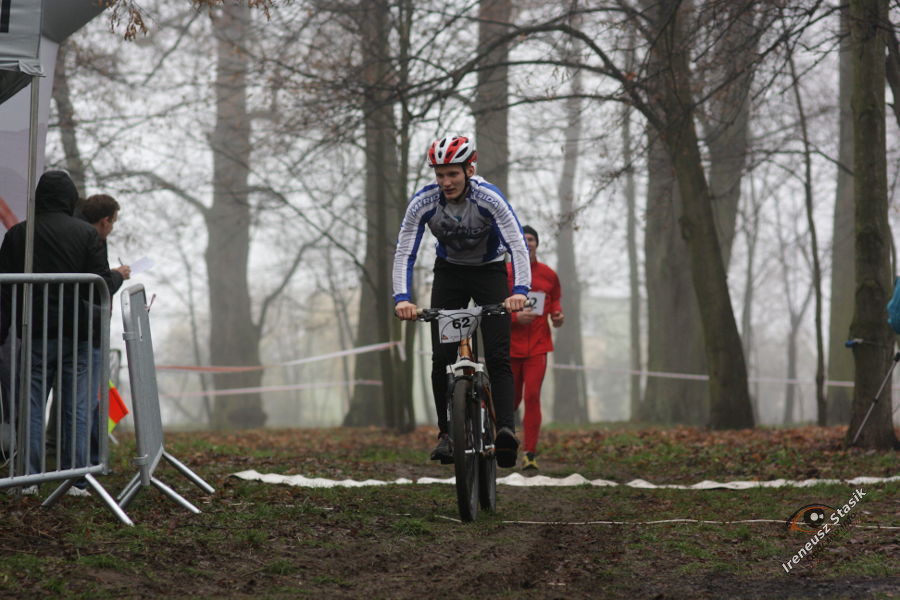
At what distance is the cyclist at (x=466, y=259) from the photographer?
640 centimetres

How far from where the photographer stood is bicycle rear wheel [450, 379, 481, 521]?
5.98m

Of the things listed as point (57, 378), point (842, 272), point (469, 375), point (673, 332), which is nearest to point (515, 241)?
point (469, 375)

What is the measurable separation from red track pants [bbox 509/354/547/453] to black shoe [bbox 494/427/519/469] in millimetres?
2497

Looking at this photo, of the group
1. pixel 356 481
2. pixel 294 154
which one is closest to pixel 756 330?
pixel 294 154

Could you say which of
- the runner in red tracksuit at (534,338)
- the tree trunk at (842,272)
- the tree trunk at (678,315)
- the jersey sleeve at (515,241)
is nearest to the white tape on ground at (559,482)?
the runner in red tracksuit at (534,338)

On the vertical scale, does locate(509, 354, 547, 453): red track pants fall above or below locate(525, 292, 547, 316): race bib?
below

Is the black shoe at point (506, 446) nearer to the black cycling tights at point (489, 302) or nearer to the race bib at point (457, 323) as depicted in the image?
the black cycling tights at point (489, 302)

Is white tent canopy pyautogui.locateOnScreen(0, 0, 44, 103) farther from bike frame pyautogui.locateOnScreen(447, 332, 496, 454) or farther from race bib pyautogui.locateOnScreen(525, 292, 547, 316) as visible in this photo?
race bib pyautogui.locateOnScreen(525, 292, 547, 316)

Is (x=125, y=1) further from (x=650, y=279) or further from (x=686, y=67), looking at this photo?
(x=650, y=279)

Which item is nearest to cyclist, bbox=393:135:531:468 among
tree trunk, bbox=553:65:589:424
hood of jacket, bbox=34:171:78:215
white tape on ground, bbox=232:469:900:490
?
white tape on ground, bbox=232:469:900:490

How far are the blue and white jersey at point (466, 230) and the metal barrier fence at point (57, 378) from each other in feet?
6.10

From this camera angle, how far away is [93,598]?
4.00 m

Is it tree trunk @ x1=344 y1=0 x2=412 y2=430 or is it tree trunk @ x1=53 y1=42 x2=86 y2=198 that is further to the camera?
tree trunk @ x1=53 y1=42 x2=86 y2=198

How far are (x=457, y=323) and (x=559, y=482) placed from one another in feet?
9.80
